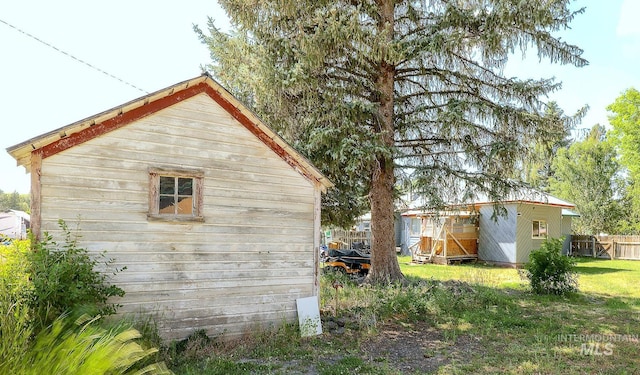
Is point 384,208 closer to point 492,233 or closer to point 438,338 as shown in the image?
point 438,338

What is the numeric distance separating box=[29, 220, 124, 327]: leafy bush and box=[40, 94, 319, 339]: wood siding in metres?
0.23

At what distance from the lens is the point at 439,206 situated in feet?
37.8

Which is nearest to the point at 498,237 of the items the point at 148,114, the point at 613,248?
the point at 613,248

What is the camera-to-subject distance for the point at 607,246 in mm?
24438

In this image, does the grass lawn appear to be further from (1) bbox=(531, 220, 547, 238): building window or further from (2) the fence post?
(2) the fence post

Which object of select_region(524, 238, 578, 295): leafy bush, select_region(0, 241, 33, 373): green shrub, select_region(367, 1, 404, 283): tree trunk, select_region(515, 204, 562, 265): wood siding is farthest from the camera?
select_region(515, 204, 562, 265): wood siding

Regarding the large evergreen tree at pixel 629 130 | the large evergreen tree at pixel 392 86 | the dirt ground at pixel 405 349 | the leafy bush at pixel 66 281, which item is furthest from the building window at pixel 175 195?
the large evergreen tree at pixel 629 130

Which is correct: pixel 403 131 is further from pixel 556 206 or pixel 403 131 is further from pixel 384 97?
pixel 556 206

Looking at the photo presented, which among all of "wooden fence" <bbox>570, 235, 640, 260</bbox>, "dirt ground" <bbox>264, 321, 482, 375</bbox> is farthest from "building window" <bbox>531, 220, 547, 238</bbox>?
"dirt ground" <bbox>264, 321, 482, 375</bbox>

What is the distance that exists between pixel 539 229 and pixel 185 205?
62.4ft

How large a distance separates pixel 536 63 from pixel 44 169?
1146cm

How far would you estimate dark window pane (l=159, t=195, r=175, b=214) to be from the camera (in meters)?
6.48

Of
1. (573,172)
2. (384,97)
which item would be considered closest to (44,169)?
(384,97)

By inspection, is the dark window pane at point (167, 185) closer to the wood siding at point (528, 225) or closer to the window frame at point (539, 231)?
the wood siding at point (528, 225)
